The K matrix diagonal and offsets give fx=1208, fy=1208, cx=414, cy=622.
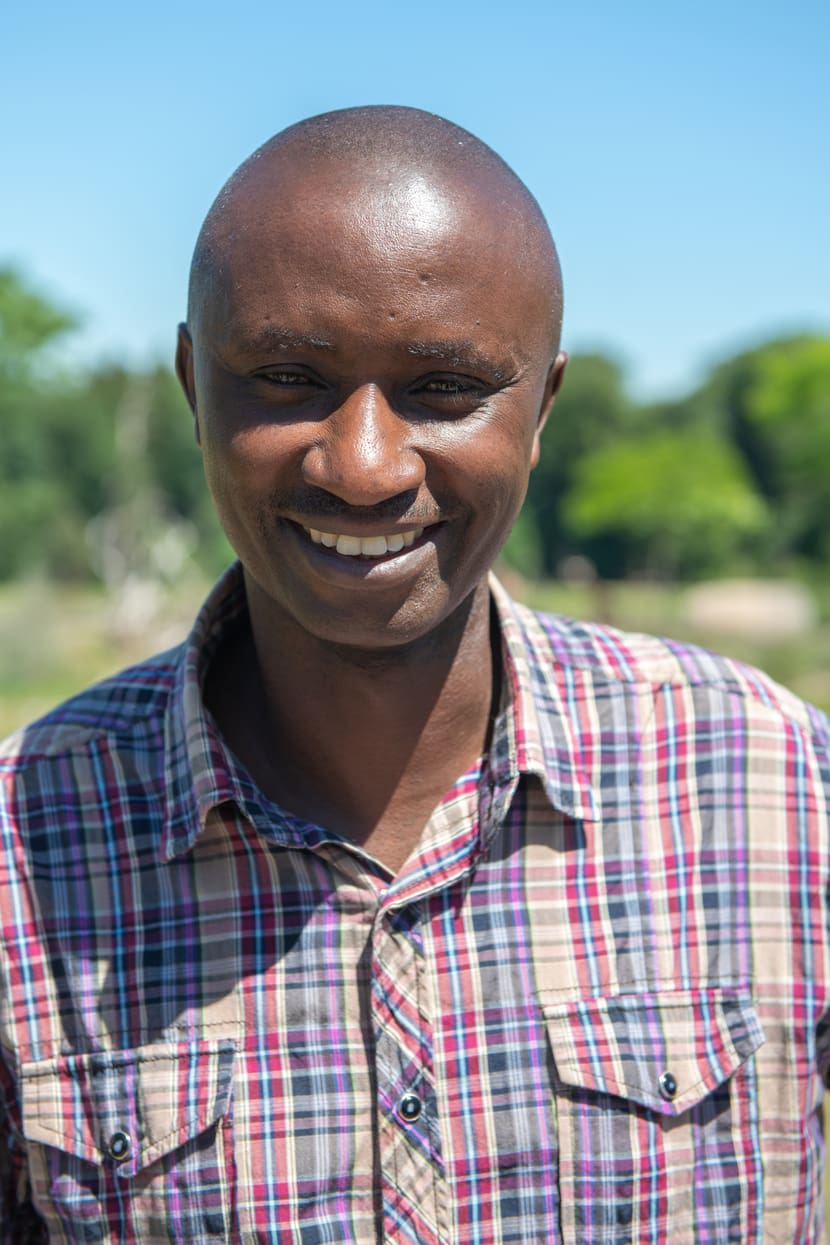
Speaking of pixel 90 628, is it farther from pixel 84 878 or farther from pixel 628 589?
pixel 84 878

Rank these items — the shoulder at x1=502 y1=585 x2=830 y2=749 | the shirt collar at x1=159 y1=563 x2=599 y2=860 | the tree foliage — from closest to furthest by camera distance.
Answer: the shirt collar at x1=159 y1=563 x2=599 y2=860 → the shoulder at x1=502 y1=585 x2=830 y2=749 → the tree foliage

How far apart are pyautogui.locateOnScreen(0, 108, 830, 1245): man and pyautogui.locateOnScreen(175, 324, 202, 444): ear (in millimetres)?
10

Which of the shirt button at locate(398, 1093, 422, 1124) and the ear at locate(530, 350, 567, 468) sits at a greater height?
the ear at locate(530, 350, 567, 468)

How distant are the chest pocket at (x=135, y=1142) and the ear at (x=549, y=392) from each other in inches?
37.5

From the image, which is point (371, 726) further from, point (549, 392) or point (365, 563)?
point (549, 392)

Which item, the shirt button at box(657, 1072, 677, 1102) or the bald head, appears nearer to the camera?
the bald head

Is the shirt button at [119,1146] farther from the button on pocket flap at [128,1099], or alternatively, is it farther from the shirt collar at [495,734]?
the shirt collar at [495,734]

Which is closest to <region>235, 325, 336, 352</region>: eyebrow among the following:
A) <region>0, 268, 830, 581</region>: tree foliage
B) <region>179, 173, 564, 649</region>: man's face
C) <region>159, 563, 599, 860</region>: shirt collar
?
<region>179, 173, 564, 649</region>: man's face

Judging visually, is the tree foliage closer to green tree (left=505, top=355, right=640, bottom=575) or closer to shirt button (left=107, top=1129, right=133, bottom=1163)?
green tree (left=505, top=355, right=640, bottom=575)

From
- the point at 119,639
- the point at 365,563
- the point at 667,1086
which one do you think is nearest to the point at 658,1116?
the point at 667,1086

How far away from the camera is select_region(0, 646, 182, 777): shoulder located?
183cm

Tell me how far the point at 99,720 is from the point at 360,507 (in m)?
0.62

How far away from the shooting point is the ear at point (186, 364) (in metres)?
1.80

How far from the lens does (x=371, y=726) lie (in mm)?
1817
